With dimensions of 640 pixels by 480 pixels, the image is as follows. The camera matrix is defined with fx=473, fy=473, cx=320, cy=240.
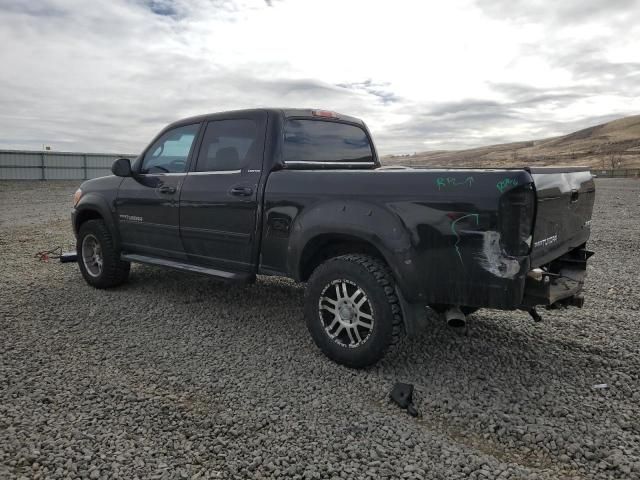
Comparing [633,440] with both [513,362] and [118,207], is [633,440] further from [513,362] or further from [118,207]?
[118,207]

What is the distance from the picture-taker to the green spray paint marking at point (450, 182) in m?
2.87

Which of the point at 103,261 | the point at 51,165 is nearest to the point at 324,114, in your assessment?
the point at 103,261

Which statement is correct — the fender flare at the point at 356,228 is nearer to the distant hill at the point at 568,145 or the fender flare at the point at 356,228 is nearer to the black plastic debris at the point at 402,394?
the black plastic debris at the point at 402,394

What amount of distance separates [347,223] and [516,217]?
1135 mm

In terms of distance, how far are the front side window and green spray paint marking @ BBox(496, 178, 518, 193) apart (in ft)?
10.4

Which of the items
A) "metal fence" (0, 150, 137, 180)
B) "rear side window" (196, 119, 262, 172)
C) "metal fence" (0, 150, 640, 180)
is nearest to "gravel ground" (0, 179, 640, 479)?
"rear side window" (196, 119, 262, 172)

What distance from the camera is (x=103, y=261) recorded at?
5.54m

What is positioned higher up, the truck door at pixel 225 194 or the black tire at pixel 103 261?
the truck door at pixel 225 194

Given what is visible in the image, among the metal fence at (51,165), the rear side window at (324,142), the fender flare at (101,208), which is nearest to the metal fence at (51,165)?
the metal fence at (51,165)

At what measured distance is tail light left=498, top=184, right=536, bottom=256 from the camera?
274cm

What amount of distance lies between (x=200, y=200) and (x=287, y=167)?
953 mm

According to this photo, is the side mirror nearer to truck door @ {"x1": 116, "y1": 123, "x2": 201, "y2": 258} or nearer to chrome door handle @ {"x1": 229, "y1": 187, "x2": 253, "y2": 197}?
truck door @ {"x1": 116, "y1": 123, "x2": 201, "y2": 258}

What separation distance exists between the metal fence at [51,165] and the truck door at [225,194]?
3175 cm

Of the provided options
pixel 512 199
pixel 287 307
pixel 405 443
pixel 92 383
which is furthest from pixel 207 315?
pixel 512 199
